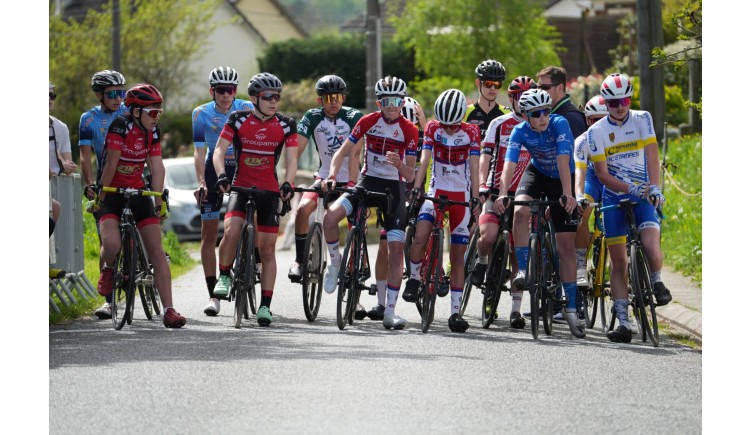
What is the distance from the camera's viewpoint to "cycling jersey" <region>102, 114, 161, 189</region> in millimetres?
12766

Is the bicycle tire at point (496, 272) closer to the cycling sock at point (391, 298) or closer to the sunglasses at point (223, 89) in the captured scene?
the cycling sock at point (391, 298)

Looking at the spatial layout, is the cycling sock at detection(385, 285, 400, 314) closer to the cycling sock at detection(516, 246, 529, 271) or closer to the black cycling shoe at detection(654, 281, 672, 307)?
the cycling sock at detection(516, 246, 529, 271)

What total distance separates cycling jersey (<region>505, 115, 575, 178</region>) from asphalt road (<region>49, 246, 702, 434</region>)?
138 centimetres

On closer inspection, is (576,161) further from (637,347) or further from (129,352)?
(129,352)

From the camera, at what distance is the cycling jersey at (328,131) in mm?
14078

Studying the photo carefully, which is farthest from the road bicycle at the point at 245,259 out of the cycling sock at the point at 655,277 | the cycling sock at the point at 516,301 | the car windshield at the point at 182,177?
the car windshield at the point at 182,177

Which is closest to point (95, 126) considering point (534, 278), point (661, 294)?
point (534, 278)

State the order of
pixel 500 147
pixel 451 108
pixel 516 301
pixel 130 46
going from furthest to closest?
pixel 130 46
pixel 500 147
pixel 516 301
pixel 451 108

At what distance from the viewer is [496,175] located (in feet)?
44.7

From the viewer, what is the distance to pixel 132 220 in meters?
12.7

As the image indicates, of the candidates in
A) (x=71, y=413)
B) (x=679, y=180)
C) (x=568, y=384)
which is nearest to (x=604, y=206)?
(x=568, y=384)

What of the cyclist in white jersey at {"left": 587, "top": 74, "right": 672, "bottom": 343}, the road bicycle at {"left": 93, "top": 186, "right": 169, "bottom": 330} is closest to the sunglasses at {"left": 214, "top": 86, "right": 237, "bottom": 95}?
the road bicycle at {"left": 93, "top": 186, "right": 169, "bottom": 330}

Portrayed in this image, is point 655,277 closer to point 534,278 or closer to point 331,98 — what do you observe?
point 534,278

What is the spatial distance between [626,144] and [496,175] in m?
1.77
